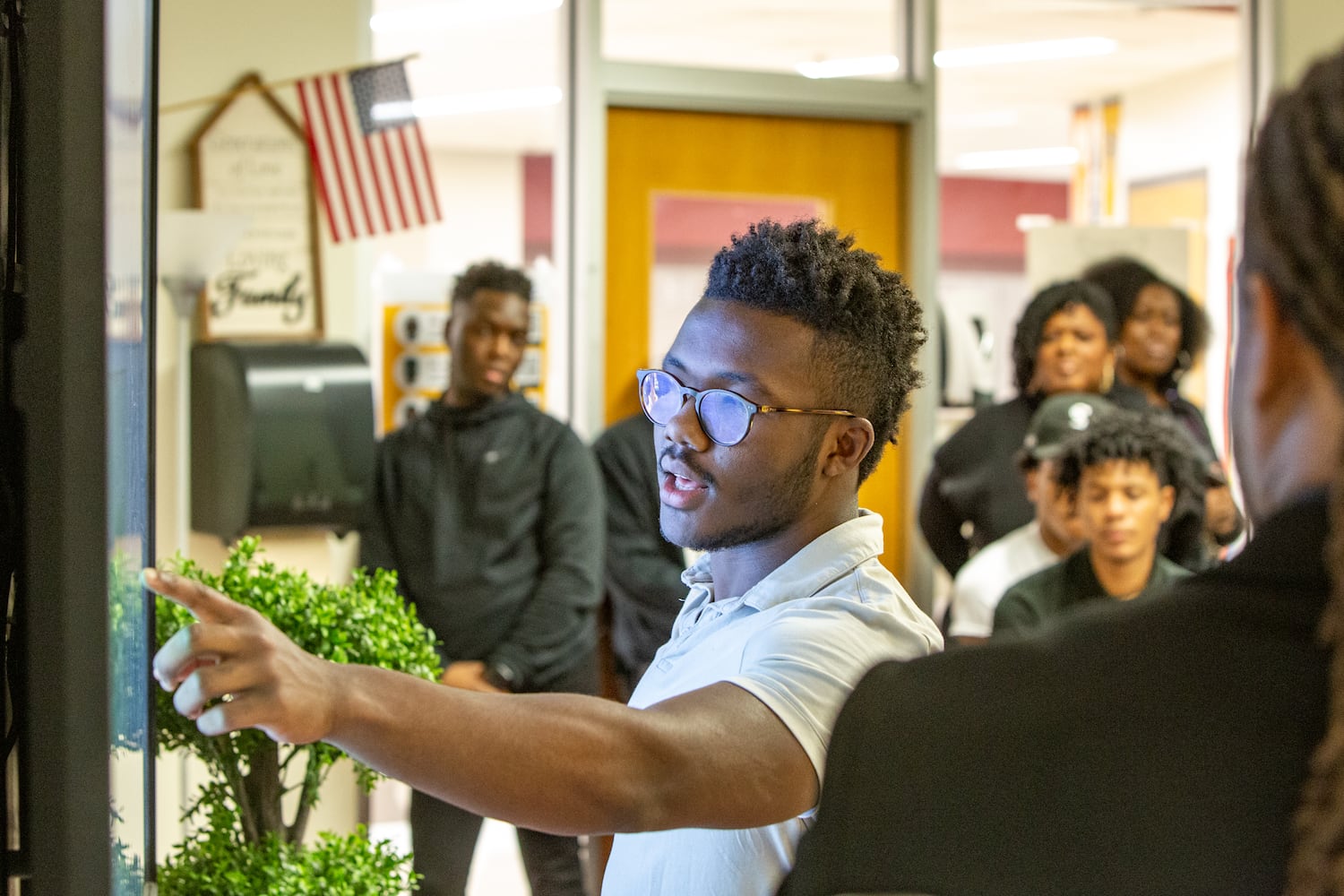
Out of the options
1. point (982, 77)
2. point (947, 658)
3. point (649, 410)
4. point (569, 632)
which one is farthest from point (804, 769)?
point (982, 77)

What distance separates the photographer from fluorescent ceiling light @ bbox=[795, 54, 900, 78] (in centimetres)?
440

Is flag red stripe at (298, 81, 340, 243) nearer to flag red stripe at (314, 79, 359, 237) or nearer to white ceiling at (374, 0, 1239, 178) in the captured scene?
flag red stripe at (314, 79, 359, 237)

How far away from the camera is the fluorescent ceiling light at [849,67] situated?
14.4 ft

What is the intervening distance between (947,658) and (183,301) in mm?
3040

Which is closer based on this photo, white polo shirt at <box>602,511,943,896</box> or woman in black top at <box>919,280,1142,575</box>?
white polo shirt at <box>602,511,943,896</box>

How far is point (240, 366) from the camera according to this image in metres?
3.46

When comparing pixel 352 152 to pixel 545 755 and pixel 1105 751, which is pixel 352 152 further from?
pixel 1105 751

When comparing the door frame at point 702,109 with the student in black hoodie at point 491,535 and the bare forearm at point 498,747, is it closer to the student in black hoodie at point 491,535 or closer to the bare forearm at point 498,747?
the student in black hoodie at point 491,535

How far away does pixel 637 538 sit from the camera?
3555 millimetres

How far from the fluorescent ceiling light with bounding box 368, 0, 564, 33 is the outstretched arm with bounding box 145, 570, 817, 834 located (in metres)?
4.40

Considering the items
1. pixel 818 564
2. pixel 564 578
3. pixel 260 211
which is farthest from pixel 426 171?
pixel 818 564

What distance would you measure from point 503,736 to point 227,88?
10.5 feet

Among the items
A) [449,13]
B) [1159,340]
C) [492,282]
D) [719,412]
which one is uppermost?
[449,13]

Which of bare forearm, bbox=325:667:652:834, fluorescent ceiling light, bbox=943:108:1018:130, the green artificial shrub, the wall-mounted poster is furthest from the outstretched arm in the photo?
fluorescent ceiling light, bbox=943:108:1018:130
